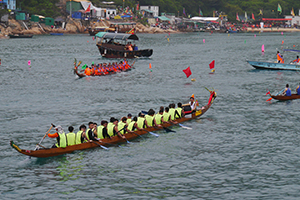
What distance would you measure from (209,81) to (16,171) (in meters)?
37.3

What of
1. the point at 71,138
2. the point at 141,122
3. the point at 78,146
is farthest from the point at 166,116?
the point at 71,138

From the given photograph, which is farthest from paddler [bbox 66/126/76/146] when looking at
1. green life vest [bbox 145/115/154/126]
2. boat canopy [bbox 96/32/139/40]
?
boat canopy [bbox 96/32/139/40]

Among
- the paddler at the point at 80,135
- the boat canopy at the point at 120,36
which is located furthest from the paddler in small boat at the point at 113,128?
the boat canopy at the point at 120,36

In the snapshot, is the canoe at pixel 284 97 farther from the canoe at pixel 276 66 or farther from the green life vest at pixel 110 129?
the canoe at pixel 276 66

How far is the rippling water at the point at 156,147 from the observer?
20797 mm

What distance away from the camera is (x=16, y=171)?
74.7 ft

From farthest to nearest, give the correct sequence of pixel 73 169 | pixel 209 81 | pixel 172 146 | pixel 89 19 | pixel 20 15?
pixel 89 19 → pixel 20 15 → pixel 209 81 → pixel 172 146 → pixel 73 169

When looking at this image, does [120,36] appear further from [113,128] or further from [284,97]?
[113,128]

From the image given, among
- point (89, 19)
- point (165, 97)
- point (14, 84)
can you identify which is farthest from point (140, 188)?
point (89, 19)

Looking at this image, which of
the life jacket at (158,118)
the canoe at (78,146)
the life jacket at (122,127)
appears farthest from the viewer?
the life jacket at (158,118)

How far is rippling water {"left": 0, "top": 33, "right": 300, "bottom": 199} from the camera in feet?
68.2

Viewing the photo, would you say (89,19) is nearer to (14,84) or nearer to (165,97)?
(14,84)

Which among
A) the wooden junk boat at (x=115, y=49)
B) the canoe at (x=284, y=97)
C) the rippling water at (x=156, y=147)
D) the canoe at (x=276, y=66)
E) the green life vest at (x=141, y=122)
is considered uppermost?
the wooden junk boat at (x=115, y=49)

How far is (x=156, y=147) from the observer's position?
27109mm
